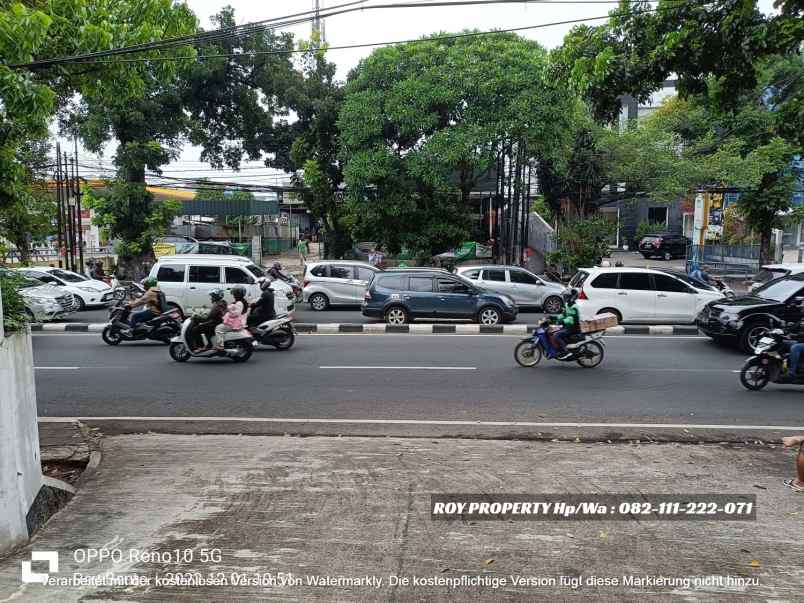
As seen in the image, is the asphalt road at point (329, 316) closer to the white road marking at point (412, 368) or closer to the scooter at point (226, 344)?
the scooter at point (226, 344)

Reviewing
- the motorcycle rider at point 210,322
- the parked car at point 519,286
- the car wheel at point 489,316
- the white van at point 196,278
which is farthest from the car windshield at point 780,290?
the white van at point 196,278

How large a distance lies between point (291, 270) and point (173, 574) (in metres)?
29.7

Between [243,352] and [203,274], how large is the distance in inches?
242

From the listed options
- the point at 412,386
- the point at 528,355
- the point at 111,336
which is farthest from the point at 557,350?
the point at 111,336

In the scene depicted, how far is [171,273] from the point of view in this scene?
56.9ft

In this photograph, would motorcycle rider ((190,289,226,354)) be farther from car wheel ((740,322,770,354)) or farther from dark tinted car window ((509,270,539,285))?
dark tinted car window ((509,270,539,285))

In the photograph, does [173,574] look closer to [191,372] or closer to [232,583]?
[232,583]

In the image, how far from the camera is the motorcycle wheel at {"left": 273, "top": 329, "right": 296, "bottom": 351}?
13094 millimetres

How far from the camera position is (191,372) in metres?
11.1

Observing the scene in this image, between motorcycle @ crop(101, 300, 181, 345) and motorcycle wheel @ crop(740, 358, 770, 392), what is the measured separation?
10557mm

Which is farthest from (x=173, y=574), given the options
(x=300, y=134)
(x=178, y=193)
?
(x=178, y=193)

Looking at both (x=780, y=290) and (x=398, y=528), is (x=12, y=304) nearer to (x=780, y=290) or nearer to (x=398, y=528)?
(x=398, y=528)

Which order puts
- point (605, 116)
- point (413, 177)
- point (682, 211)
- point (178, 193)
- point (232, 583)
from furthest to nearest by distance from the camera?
point (178, 193) → point (682, 211) → point (413, 177) → point (605, 116) → point (232, 583)

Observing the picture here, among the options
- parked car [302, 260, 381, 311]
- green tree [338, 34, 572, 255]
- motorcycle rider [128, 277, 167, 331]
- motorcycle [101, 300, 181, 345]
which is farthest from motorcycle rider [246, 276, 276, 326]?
green tree [338, 34, 572, 255]
